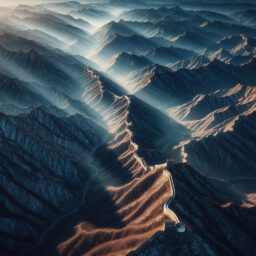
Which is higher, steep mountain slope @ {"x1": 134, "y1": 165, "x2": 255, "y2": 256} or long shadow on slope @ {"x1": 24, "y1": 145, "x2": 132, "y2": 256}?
steep mountain slope @ {"x1": 134, "y1": 165, "x2": 255, "y2": 256}

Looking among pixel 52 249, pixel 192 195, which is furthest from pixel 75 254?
pixel 192 195

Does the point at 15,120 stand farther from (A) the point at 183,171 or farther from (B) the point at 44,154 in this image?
(A) the point at 183,171

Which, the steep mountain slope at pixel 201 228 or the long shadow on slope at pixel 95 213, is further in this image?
the long shadow on slope at pixel 95 213

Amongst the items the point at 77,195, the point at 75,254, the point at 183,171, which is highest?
the point at 183,171

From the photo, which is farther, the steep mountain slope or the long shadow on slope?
the long shadow on slope

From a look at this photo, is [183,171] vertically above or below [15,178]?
above

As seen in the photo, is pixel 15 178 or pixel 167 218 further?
pixel 15 178

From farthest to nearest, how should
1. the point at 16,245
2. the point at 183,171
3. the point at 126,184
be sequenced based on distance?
the point at 126,184 → the point at 183,171 → the point at 16,245

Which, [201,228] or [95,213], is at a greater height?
[201,228]

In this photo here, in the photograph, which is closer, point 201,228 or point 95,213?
point 201,228

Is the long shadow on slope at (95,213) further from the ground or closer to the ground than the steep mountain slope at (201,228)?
closer to the ground

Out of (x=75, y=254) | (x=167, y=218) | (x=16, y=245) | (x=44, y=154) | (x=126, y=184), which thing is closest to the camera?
(x=167, y=218)
